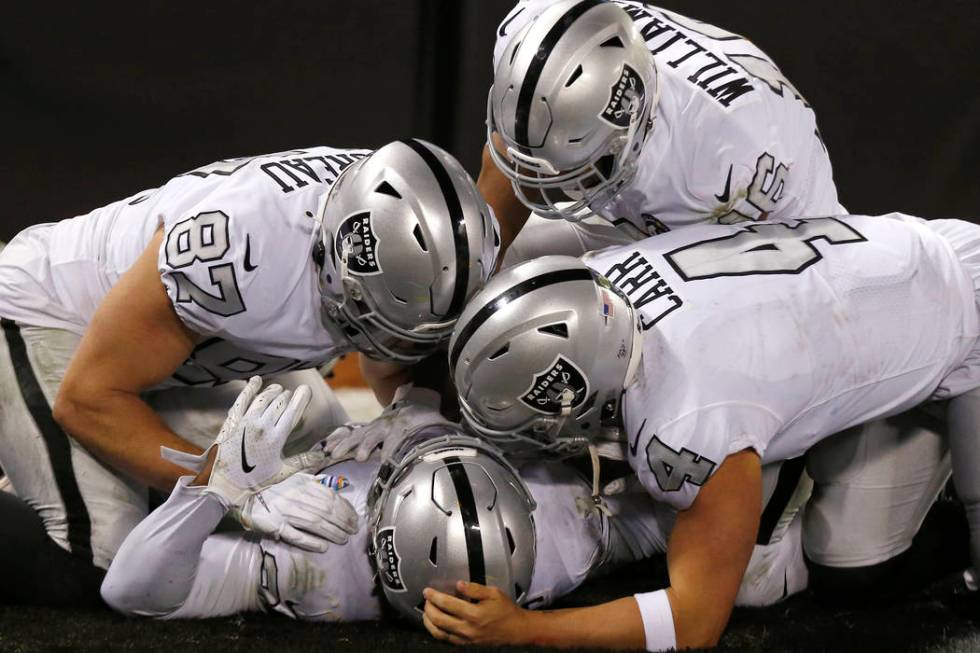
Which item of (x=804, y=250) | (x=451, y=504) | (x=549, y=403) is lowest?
(x=451, y=504)

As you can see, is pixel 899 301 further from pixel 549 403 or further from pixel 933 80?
pixel 933 80

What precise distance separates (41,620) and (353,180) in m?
0.97

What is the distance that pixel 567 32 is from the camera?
2096mm

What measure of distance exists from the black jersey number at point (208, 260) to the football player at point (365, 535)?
0.58ft

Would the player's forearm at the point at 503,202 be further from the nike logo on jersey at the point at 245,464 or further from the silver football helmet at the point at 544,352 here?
the nike logo on jersey at the point at 245,464

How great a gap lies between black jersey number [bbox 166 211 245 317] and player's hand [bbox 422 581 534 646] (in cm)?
65

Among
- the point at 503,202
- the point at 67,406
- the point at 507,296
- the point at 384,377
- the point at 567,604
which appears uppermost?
the point at 507,296

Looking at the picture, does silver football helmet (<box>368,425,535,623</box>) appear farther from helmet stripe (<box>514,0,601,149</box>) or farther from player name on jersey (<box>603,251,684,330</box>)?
helmet stripe (<box>514,0,601,149</box>)

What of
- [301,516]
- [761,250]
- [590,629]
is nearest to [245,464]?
[301,516]

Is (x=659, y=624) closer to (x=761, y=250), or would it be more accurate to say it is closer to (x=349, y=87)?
(x=761, y=250)

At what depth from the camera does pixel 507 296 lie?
192 cm

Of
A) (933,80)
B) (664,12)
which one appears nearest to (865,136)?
(933,80)

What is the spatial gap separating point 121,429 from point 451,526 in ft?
2.35

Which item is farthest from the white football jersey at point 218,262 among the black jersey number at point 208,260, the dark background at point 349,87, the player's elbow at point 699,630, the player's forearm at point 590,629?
the dark background at point 349,87
